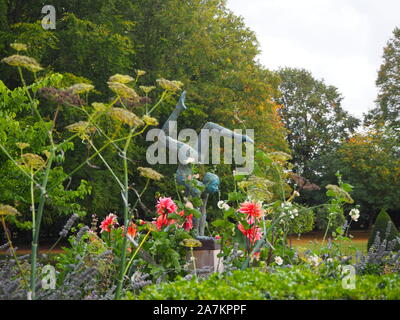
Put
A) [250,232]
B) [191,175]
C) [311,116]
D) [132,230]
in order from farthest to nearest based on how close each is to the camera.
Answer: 1. [311,116]
2. [191,175]
3. [132,230]
4. [250,232]

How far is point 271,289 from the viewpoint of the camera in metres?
3.19

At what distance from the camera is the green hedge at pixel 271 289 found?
9.99ft

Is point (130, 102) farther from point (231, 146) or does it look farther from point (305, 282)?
point (231, 146)

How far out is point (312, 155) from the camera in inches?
1323

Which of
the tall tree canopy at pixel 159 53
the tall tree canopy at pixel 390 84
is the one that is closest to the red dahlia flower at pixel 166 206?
the tall tree canopy at pixel 159 53

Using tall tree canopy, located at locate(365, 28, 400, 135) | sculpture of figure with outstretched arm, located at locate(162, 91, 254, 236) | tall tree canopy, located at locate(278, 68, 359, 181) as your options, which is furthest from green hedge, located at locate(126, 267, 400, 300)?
tall tree canopy, located at locate(278, 68, 359, 181)

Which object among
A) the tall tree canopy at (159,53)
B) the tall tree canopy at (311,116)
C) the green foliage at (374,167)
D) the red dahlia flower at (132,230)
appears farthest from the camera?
the tall tree canopy at (311,116)

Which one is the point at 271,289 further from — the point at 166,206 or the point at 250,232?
the point at 166,206

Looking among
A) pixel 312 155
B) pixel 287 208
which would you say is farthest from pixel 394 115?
pixel 287 208

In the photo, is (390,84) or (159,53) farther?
(390,84)

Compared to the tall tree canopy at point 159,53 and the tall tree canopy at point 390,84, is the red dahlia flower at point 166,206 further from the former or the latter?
the tall tree canopy at point 390,84

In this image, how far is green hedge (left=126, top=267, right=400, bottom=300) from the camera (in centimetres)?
304

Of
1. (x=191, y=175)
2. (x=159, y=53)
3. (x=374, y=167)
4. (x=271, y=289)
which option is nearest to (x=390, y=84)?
(x=374, y=167)

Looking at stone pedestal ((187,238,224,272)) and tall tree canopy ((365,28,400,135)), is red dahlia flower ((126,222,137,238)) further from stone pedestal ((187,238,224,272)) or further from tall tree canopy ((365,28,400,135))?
tall tree canopy ((365,28,400,135))
